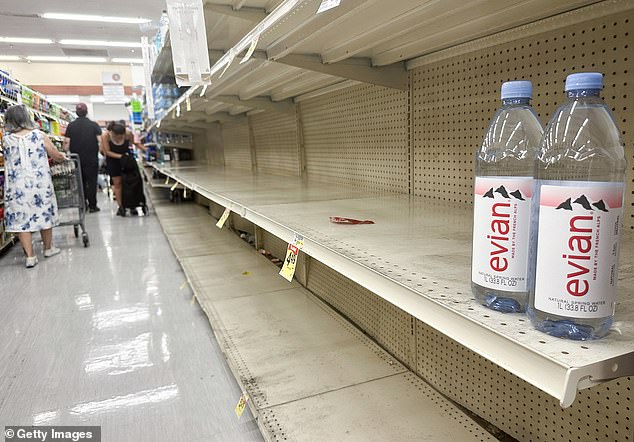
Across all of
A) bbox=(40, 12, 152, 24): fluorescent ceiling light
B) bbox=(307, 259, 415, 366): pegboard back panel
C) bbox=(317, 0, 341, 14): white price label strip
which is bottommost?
bbox=(307, 259, 415, 366): pegboard back panel

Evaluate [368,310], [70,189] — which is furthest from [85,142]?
[368,310]

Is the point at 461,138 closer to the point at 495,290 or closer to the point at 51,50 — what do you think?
the point at 495,290

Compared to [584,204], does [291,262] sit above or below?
below

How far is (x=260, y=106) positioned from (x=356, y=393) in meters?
2.18

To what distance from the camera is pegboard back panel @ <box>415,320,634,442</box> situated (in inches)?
42.2

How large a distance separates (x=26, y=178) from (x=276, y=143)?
2.25 m

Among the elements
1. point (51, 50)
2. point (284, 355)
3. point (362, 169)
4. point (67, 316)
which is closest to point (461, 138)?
point (362, 169)

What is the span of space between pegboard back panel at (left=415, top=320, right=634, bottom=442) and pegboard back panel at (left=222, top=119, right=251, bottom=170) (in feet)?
11.0

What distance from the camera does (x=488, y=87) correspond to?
1410mm

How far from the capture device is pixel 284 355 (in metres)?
1.88

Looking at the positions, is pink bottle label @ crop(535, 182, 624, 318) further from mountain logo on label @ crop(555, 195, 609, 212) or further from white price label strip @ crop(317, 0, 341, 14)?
white price label strip @ crop(317, 0, 341, 14)

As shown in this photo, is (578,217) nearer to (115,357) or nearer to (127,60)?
(115,357)

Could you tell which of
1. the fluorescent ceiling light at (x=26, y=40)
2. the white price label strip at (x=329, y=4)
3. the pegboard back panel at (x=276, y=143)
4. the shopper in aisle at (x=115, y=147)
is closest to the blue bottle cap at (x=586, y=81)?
the white price label strip at (x=329, y=4)

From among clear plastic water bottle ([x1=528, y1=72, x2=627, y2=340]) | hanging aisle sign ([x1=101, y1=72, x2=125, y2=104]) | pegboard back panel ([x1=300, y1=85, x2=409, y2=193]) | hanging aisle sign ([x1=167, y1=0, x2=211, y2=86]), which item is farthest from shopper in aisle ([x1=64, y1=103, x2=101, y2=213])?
clear plastic water bottle ([x1=528, y1=72, x2=627, y2=340])
